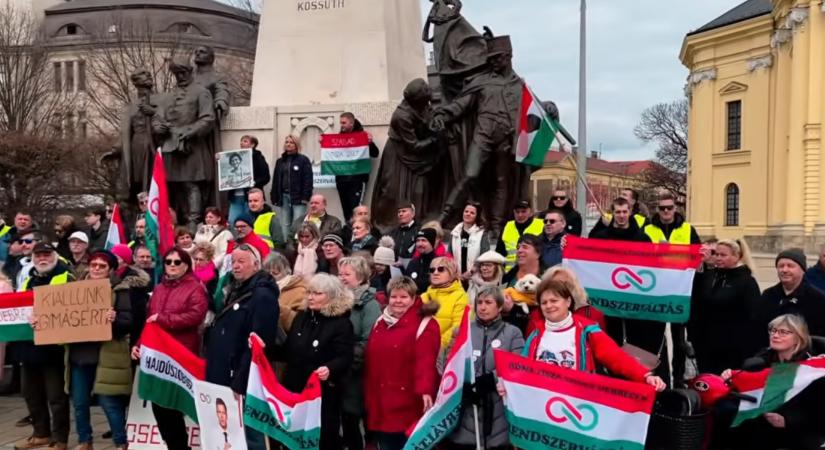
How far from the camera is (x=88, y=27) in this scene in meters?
42.2

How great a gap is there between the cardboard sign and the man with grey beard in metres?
0.27

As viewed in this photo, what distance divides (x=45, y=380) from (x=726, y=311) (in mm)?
5440

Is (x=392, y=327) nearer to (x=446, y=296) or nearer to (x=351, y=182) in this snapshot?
(x=446, y=296)

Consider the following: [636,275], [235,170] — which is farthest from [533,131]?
[235,170]

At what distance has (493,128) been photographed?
9.97 meters

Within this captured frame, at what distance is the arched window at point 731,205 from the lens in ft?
189

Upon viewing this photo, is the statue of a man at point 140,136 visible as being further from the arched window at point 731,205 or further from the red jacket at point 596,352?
the arched window at point 731,205

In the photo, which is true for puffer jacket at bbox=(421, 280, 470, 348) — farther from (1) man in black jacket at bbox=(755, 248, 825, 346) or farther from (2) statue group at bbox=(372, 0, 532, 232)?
(2) statue group at bbox=(372, 0, 532, 232)

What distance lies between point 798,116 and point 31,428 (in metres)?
49.2

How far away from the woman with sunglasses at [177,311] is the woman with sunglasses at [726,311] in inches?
146

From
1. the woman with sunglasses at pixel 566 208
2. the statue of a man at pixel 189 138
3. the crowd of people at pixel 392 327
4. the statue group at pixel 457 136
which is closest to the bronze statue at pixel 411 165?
the statue group at pixel 457 136

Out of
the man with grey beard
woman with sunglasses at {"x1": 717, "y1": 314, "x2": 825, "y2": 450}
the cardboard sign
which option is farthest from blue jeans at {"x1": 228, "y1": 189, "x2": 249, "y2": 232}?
woman with sunglasses at {"x1": 717, "y1": 314, "x2": 825, "y2": 450}

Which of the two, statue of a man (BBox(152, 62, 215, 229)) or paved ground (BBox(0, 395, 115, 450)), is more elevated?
statue of a man (BBox(152, 62, 215, 229))

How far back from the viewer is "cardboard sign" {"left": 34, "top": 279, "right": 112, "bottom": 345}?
257 inches
